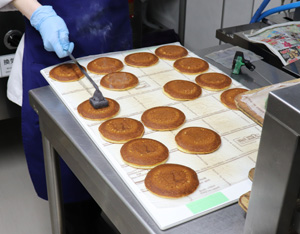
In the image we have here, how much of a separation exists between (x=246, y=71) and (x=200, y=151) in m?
0.63

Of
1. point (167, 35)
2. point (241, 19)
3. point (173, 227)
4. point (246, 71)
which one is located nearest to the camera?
point (173, 227)

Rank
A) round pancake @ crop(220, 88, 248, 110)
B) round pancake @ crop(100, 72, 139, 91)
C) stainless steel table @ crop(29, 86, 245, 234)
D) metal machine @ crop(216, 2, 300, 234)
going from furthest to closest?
round pancake @ crop(100, 72, 139, 91), round pancake @ crop(220, 88, 248, 110), stainless steel table @ crop(29, 86, 245, 234), metal machine @ crop(216, 2, 300, 234)

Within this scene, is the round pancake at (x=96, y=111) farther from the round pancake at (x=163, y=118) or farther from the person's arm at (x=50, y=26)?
the person's arm at (x=50, y=26)

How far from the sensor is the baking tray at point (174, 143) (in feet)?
3.22

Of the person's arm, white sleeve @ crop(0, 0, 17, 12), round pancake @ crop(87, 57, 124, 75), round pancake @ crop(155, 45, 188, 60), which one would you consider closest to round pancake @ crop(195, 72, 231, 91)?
round pancake @ crop(155, 45, 188, 60)

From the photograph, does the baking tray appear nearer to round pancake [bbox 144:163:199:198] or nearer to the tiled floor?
round pancake [bbox 144:163:199:198]

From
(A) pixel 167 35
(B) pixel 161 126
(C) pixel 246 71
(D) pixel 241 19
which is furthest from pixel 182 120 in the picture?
(A) pixel 167 35

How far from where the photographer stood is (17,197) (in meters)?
2.46

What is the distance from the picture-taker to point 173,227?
0.93 meters

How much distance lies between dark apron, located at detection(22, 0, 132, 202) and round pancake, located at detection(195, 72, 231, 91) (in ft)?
1.95

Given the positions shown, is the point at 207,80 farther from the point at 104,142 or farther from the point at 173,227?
the point at 173,227

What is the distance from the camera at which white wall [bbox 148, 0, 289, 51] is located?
3.46 m

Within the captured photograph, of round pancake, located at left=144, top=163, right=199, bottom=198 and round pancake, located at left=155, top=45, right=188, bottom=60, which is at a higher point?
round pancake, located at left=155, top=45, right=188, bottom=60

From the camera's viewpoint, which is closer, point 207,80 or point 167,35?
point 207,80
